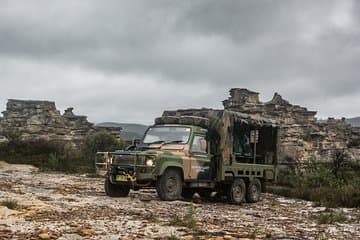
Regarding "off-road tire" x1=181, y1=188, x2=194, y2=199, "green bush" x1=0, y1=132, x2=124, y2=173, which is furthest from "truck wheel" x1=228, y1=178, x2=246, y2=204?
"green bush" x1=0, y1=132, x2=124, y2=173

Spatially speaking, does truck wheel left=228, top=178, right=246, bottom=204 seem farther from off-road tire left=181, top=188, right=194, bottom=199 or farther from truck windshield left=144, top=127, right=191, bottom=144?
truck windshield left=144, top=127, right=191, bottom=144

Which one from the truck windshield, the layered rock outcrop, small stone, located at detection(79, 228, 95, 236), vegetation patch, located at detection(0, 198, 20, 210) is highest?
the layered rock outcrop

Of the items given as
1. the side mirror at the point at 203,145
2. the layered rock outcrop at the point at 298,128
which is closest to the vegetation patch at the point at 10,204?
the side mirror at the point at 203,145

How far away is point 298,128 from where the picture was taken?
105 ft

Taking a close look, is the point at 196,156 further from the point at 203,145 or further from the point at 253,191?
the point at 253,191

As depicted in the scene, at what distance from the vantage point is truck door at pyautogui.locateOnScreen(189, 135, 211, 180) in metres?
14.9

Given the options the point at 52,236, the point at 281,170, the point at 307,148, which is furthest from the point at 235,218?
the point at 307,148

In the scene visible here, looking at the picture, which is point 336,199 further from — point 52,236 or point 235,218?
point 52,236

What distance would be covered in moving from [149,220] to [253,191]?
22.9 ft

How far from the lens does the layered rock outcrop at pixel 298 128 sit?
103ft

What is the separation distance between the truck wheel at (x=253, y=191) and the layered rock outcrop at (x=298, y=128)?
14360mm

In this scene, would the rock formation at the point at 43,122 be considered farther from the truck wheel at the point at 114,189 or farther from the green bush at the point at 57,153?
the truck wheel at the point at 114,189

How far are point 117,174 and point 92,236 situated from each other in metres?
6.03

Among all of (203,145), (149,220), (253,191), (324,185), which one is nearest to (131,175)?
(203,145)
